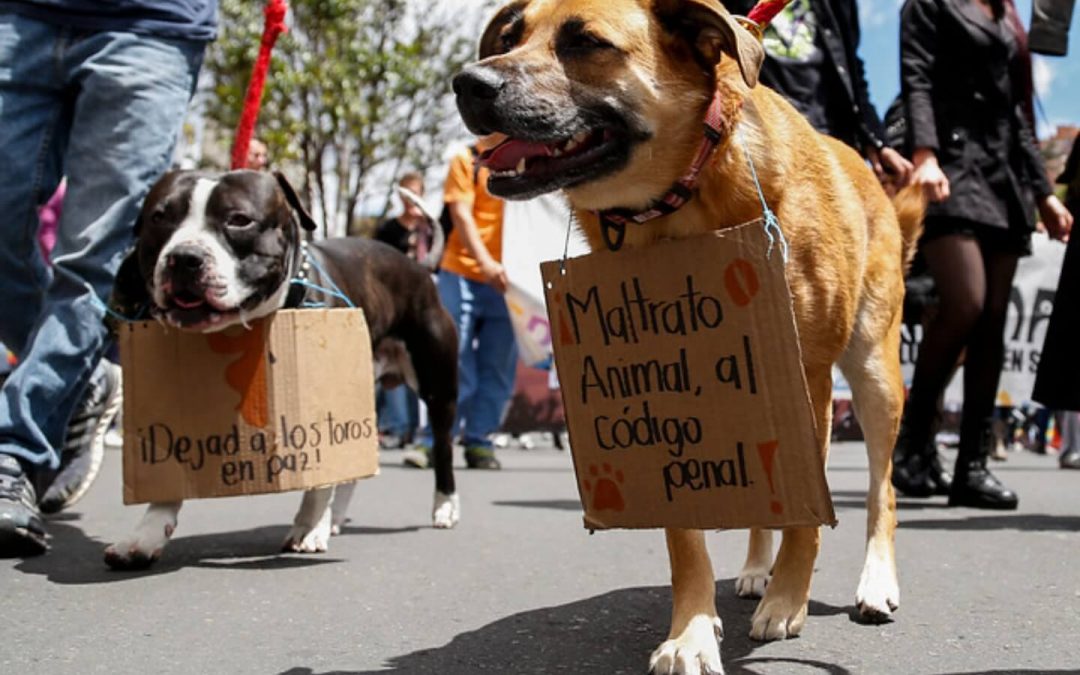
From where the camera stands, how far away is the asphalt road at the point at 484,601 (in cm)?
262

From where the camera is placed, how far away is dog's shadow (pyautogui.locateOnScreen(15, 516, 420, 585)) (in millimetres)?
3613

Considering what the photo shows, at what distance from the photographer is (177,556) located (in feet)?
13.3

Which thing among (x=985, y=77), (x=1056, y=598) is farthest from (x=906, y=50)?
(x=1056, y=598)

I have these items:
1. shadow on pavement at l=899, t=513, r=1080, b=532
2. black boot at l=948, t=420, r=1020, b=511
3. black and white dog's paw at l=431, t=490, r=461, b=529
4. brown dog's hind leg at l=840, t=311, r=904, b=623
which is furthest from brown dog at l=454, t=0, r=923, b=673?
black boot at l=948, t=420, r=1020, b=511

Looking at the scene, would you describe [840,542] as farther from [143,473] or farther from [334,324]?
[143,473]

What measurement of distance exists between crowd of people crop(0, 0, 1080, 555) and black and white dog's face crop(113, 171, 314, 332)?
279 millimetres

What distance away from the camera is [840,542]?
4473mm

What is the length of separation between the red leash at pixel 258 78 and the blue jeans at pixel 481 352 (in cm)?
369

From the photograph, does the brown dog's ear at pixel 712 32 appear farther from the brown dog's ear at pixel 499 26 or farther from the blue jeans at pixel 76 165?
the blue jeans at pixel 76 165

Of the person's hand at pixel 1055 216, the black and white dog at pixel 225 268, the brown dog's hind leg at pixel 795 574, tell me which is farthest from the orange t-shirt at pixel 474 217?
the brown dog's hind leg at pixel 795 574

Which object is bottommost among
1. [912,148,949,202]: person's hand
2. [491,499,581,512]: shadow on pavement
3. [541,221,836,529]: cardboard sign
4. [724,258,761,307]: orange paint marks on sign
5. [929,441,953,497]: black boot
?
[491,499,581,512]: shadow on pavement

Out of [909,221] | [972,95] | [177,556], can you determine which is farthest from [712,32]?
[972,95]

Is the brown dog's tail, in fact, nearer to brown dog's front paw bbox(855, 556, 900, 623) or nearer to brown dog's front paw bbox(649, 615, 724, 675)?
brown dog's front paw bbox(855, 556, 900, 623)

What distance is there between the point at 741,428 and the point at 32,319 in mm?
2993
